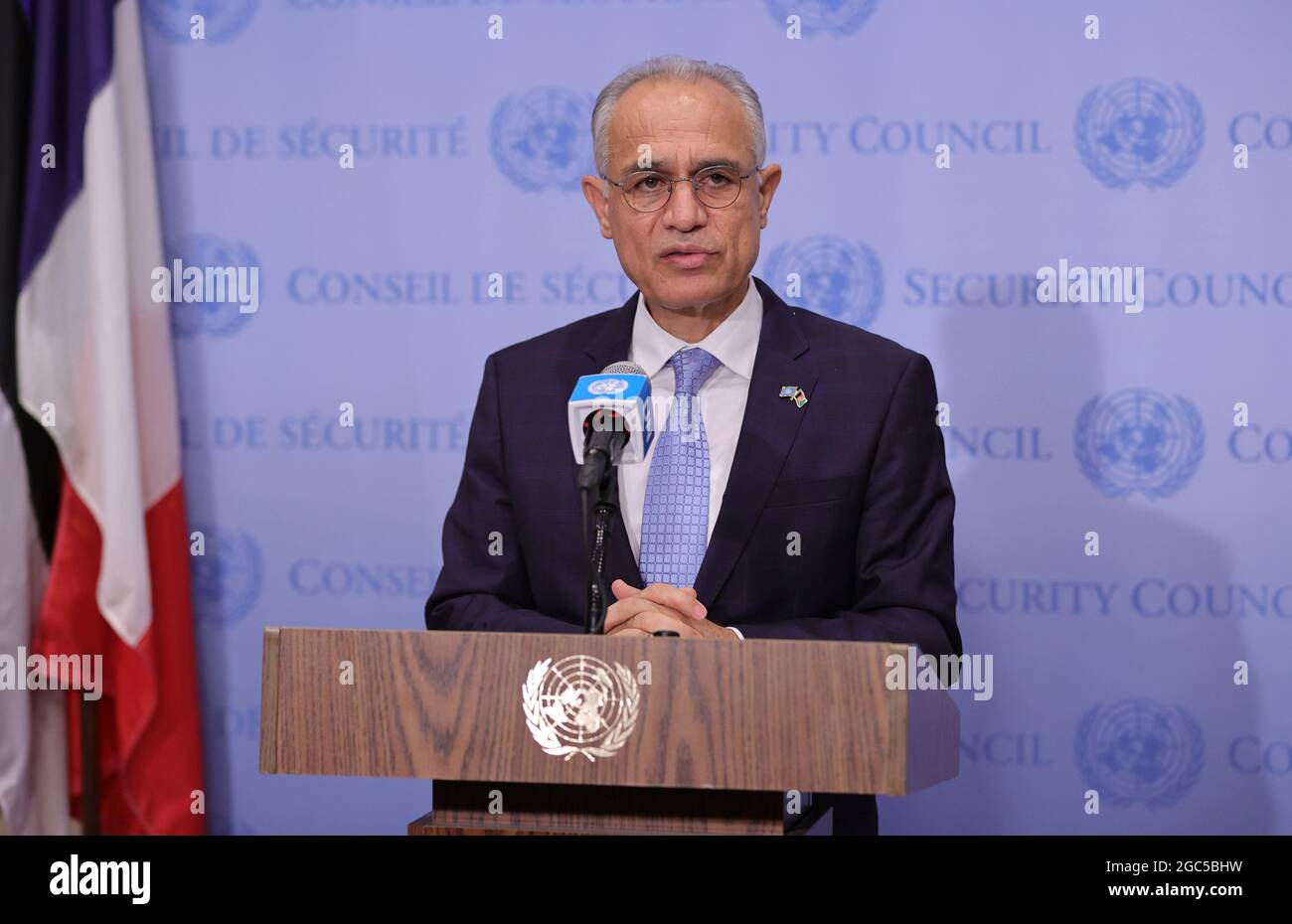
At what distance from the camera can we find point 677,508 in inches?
95.1

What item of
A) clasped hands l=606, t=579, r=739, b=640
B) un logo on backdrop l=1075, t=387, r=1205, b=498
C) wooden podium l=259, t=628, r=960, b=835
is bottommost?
wooden podium l=259, t=628, r=960, b=835

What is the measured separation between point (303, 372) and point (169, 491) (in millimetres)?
488

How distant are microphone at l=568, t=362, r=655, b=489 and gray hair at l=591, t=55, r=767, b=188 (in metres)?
0.84

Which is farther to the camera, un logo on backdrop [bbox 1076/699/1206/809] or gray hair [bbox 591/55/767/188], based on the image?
un logo on backdrop [bbox 1076/699/1206/809]

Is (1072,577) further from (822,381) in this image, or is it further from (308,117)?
(308,117)

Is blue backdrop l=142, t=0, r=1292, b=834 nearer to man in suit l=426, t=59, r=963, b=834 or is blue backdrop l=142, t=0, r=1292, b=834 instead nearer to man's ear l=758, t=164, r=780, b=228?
man's ear l=758, t=164, r=780, b=228

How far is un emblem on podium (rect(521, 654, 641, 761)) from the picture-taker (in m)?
1.59

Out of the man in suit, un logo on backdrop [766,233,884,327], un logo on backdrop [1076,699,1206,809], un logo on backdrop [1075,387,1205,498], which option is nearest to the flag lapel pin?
the man in suit

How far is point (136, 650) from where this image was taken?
144 inches

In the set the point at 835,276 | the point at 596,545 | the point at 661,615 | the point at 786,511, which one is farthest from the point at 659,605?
the point at 835,276

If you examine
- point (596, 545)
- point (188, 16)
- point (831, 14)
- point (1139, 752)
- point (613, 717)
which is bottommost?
point (1139, 752)

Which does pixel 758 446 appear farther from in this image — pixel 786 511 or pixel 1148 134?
pixel 1148 134

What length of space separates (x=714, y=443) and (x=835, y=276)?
4.17 ft
